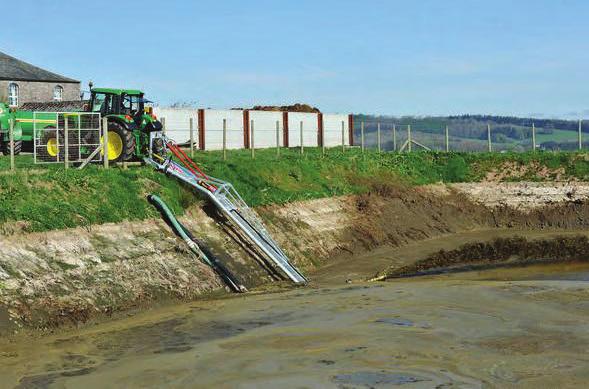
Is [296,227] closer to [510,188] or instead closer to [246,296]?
[246,296]

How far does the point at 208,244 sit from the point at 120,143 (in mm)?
7835

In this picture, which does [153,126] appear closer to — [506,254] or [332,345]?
[506,254]

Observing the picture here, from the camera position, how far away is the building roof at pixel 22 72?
66250mm

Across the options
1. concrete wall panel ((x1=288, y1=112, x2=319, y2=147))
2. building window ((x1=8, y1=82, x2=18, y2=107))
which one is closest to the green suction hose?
concrete wall panel ((x1=288, y1=112, x2=319, y2=147))

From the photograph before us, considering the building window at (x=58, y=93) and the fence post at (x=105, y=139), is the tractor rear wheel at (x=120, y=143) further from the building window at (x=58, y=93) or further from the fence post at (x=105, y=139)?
the building window at (x=58, y=93)

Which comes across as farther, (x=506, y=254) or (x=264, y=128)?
(x=264, y=128)

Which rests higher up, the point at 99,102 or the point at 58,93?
the point at 58,93

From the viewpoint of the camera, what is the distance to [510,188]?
44.9m

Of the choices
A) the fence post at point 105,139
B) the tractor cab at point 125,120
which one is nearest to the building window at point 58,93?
the tractor cab at point 125,120

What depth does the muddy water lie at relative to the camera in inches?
635

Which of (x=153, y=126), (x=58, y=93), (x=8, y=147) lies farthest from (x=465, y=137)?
(x=153, y=126)

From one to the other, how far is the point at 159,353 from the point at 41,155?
1916 cm

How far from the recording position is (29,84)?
67688 millimetres

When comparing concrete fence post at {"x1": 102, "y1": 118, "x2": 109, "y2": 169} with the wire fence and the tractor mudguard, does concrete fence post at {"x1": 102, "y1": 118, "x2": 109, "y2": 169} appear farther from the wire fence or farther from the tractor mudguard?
the wire fence
